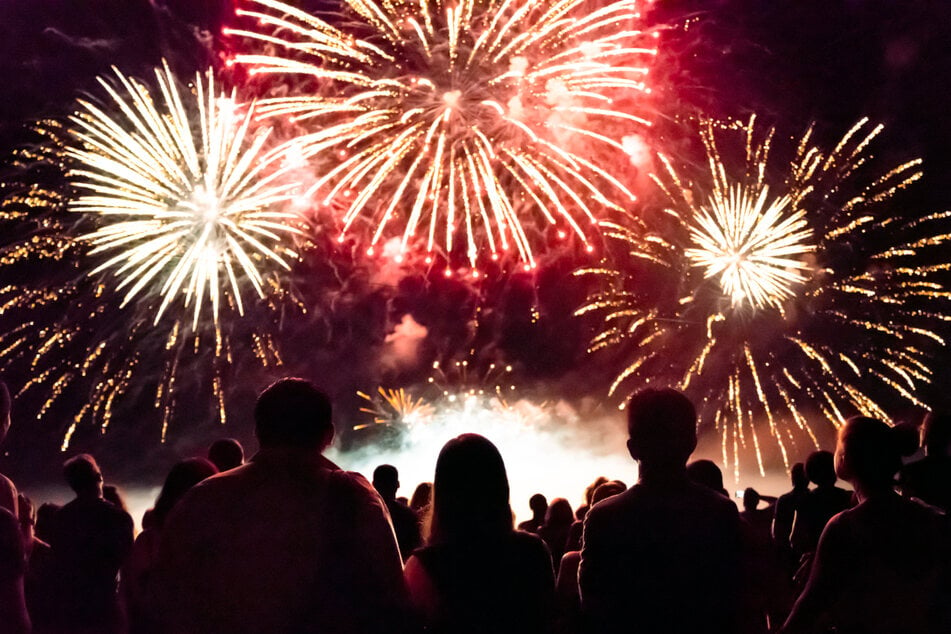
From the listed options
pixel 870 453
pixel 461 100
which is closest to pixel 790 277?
pixel 461 100

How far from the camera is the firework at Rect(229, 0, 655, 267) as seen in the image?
1245cm

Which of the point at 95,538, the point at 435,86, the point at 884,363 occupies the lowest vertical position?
the point at 95,538

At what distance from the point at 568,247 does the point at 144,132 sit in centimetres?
983

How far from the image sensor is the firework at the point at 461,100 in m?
12.4

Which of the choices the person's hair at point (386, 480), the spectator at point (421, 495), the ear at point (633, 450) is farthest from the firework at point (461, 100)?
the ear at point (633, 450)

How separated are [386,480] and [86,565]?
2084mm

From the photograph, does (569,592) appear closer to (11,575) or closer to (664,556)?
(664,556)

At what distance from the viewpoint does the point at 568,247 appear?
19.0 meters

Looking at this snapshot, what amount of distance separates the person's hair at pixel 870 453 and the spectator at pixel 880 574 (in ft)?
0.30

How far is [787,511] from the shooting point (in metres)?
6.37

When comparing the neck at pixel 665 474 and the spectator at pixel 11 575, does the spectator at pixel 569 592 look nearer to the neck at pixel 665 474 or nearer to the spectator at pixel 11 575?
the neck at pixel 665 474

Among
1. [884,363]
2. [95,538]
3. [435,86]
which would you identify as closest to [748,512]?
[95,538]

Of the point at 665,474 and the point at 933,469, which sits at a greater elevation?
the point at 933,469

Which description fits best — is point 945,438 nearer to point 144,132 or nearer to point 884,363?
point 144,132
